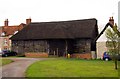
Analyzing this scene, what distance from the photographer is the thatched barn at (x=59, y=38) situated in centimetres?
5900

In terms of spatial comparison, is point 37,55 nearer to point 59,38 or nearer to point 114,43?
point 59,38

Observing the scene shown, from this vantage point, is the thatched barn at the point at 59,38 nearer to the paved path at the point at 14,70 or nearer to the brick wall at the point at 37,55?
the brick wall at the point at 37,55

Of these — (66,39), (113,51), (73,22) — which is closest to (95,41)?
(66,39)

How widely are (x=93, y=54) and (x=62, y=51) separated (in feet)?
22.4

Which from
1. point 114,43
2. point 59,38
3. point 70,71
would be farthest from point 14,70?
point 59,38

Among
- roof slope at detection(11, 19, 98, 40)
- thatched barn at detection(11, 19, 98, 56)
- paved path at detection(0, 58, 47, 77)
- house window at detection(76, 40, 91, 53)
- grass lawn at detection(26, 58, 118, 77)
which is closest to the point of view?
grass lawn at detection(26, 58, 118, 77)

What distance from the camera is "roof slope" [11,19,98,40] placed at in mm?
59812

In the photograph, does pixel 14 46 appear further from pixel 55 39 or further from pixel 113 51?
pixel 113 51

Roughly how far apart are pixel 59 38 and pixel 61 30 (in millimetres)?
3390

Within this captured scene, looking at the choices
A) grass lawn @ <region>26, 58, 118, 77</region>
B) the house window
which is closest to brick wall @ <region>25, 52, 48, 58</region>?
the house window

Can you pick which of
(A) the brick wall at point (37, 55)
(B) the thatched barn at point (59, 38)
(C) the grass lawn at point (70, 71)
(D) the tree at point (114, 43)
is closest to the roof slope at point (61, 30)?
(B) the thatched barn at point (59, 38)

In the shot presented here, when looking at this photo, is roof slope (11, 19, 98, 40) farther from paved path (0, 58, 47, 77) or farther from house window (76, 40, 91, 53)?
paved path (0, 58, 47, 77)

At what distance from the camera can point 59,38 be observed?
194 feet

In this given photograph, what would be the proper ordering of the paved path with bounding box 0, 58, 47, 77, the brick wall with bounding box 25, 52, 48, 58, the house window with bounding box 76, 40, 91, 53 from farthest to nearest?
the brick wall with bounding box 25, 52, 48, 58 < the house window with bounding box 76, 40, 91, 53 < the paved path with bounding box 0, 58, 47, 77
